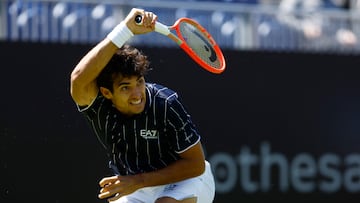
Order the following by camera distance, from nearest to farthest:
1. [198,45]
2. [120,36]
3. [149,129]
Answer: [120,36]
[149,129]
[198,45]

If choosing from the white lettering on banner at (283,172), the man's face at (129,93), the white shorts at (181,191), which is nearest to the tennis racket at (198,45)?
the man's face at (129,93)

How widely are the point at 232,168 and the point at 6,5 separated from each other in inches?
111

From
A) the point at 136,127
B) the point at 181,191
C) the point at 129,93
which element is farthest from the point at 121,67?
the point at 181,191

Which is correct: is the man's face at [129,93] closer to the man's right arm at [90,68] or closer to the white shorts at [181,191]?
the man's right arm at [90,68]

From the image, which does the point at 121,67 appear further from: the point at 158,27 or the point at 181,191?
the point at 181,191

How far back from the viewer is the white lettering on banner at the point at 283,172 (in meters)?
9.34

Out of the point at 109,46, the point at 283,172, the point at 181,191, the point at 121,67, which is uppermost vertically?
the point at 109,46

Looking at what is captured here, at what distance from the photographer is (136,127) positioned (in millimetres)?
5391

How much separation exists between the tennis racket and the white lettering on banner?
3.70m

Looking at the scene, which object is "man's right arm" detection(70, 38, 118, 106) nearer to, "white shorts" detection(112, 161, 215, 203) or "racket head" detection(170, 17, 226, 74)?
"racket head" detection(170, 17, 226, 74)

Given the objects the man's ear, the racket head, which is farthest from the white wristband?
the racket head

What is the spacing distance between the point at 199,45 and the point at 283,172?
4303mm

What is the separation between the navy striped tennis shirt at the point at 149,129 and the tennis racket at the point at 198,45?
28 cm

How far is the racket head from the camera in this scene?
5.43 metres
